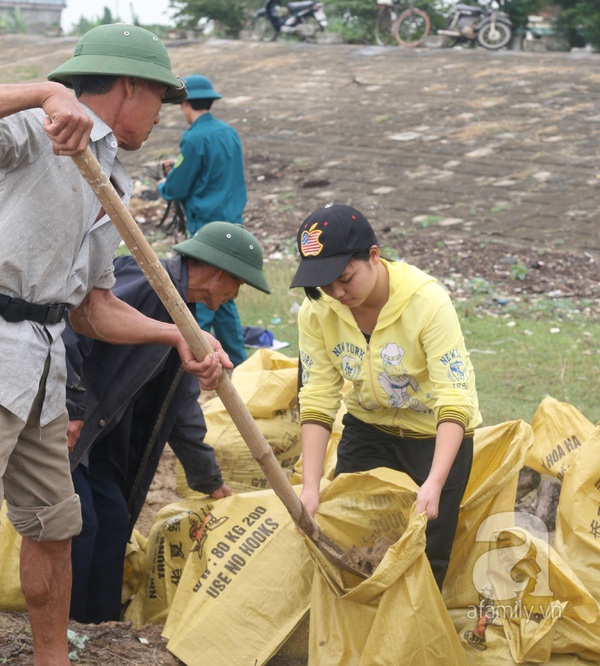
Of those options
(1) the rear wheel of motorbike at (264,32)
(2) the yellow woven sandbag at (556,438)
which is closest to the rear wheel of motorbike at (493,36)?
(1) the rear wheel of motorbike at (264,32)

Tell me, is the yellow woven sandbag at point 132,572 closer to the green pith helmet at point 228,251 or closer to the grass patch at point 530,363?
the green pith helmet at point 228,251

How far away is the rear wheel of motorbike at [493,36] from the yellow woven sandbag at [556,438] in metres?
15.1

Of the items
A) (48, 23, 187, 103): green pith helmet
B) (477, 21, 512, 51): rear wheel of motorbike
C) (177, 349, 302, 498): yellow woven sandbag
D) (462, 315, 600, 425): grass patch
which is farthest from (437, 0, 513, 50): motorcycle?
(48, 23, 187, 103): green pith helmet

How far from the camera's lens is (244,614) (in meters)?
3.23

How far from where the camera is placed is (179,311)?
257 centimetres

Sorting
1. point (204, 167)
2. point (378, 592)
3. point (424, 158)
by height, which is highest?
point (378, 592)

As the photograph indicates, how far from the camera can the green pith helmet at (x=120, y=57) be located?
2.53m

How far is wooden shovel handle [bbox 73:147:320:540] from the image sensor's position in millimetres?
2333

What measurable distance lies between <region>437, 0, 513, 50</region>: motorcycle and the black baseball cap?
1602cm

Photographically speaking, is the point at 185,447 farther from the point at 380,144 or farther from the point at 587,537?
the point at 380,144

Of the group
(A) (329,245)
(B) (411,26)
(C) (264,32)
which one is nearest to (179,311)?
(A) (329,245)

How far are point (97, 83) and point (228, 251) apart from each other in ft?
3.39

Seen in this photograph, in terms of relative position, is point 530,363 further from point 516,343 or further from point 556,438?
point 556,438

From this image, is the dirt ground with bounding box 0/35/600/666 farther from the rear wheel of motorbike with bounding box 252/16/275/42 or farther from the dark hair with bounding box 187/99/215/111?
the rear wheel of motorbike with bounding box 252/16/275/42
